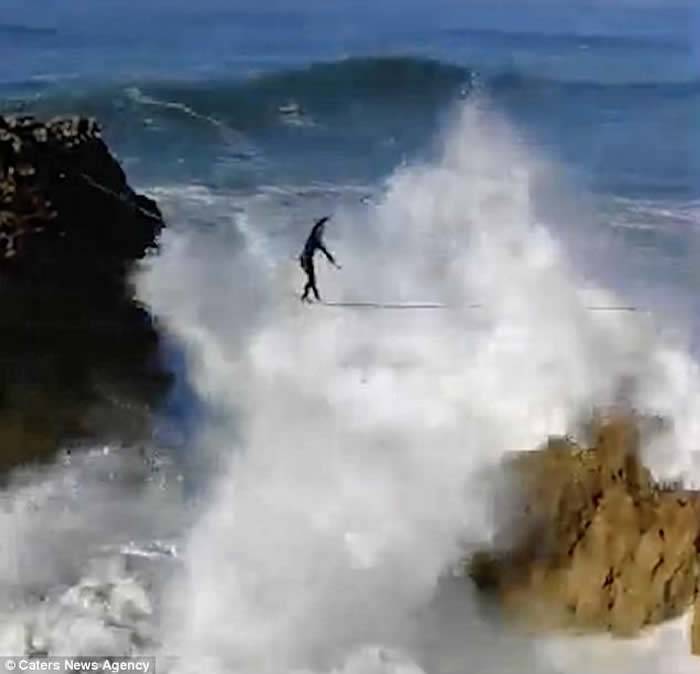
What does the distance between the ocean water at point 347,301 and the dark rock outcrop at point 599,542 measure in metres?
0.05

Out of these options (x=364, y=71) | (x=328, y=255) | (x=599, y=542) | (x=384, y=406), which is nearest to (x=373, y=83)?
(x=364, y=71)

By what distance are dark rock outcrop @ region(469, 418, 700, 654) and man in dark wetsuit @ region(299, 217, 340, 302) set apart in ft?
1.67

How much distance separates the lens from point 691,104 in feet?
7.05

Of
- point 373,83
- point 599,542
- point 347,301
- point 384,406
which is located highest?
point 373,83

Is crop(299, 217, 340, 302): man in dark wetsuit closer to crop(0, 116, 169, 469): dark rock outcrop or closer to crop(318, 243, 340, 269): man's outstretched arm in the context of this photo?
crop(318, 243, 340, 269): man's outstretched arm

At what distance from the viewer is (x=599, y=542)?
218cm

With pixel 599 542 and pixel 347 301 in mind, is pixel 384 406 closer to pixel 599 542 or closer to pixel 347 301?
pixel 347 301

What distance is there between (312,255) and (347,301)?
0.11 m

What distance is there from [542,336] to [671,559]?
18.7 inches

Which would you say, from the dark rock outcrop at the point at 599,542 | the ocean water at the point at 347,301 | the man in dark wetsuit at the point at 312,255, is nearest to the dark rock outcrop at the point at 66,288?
the ocean water at the point at 347,301

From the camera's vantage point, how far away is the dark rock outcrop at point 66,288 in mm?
2100

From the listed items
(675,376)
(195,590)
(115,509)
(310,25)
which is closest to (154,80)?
(310,25)

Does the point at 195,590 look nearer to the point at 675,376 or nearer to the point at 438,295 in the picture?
the point at 438,295

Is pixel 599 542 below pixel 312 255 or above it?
below
